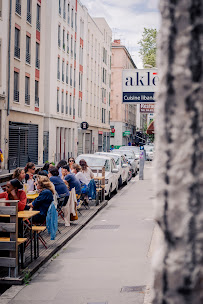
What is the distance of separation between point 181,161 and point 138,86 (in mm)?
14191

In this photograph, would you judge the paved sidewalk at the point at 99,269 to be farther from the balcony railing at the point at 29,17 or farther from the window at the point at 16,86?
the balcony railing at the point at 29,17

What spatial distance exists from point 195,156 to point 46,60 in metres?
43.7

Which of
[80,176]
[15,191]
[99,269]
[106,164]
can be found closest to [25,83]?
[106,164]

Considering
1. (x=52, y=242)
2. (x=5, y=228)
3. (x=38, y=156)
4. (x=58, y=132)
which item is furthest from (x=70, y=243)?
(x=58, y=132)

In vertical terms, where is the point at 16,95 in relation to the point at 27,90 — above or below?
below

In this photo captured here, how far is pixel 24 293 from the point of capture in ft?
24.0

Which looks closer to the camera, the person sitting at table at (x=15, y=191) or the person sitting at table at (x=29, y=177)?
the person sitting at table at (x=15, y=191)

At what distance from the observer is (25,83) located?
3725cm

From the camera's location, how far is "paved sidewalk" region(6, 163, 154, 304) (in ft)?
23.4

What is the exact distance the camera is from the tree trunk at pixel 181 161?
1.23 metres

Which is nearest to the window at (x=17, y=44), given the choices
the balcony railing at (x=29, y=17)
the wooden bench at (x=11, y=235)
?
the balcony railing at (x=29, y=17)

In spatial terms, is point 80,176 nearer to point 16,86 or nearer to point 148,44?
point 16,86

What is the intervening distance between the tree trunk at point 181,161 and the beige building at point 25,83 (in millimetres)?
31625

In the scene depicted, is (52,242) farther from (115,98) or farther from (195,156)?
(115,98)
